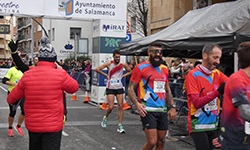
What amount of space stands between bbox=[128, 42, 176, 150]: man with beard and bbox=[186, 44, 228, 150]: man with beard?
0.83 metres

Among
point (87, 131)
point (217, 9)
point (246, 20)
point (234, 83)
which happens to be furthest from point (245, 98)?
point (217, 9)

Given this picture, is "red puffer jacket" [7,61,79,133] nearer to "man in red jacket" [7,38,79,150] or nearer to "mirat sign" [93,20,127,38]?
"man in red jacket" [7,38,79,150]

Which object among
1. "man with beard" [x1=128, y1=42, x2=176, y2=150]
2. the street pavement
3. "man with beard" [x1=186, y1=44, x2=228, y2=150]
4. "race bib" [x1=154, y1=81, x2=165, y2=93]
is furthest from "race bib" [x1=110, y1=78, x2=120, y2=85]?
"man with beard" [x1=186, y1=44, x2=228, y2=150]

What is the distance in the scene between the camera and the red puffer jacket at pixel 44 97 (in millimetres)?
3896

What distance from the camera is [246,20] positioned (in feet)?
25.2

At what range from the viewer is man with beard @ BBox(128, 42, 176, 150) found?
5.03m

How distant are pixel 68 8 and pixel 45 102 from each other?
10.5 m

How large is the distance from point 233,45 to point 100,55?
7983 millimetres

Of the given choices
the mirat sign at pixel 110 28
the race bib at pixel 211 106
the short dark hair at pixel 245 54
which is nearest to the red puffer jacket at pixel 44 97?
the race bib at pixel 211 106

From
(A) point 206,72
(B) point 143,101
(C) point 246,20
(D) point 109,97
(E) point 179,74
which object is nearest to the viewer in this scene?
(A) point 206,72

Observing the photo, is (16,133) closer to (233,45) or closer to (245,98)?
(233,45)

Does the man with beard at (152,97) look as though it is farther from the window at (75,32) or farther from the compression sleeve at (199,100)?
the window at (75,32)

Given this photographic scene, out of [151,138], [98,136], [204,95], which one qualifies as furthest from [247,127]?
[98,136]

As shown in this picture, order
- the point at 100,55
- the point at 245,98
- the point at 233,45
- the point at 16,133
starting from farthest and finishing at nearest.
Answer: the point at 100,55, the point at 16,133, the point at 233,45, the point at 245,98
